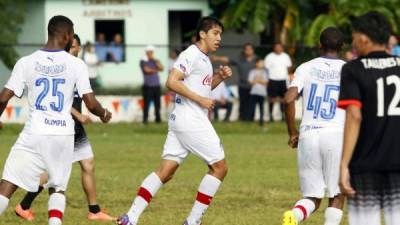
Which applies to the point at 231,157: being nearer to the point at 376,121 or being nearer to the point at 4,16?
the point at 376,121

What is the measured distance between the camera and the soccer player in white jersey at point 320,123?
453 inches

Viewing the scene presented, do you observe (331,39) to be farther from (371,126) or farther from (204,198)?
(371,126)

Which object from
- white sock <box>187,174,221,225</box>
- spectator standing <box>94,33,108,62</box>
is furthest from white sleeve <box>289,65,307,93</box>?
spectator standing <box>94,33,108,62</box>

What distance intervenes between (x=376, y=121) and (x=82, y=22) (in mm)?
32630

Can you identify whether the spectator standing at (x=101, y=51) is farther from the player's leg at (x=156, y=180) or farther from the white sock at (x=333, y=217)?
the white sock at (x=333, y=217)

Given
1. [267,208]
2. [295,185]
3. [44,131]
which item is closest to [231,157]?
[295,185]

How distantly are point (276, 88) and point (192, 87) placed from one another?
18.6 m

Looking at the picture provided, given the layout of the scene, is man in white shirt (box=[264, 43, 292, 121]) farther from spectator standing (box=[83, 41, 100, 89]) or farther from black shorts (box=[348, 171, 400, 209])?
black shorts (box=[348, 171, 400, 209])

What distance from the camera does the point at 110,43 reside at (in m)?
36.0

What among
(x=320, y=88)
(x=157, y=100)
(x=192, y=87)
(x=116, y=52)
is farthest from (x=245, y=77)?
(x=320, y=88)

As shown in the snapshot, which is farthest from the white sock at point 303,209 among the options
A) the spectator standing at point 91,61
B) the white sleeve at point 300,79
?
the spectator standing at point 91,61

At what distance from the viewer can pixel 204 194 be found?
12.5 metres

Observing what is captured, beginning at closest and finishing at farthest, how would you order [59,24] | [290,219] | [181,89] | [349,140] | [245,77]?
[349,140], [59,24], [290,219], [181,89], [245,77]

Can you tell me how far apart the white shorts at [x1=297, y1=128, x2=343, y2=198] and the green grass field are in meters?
1.76
